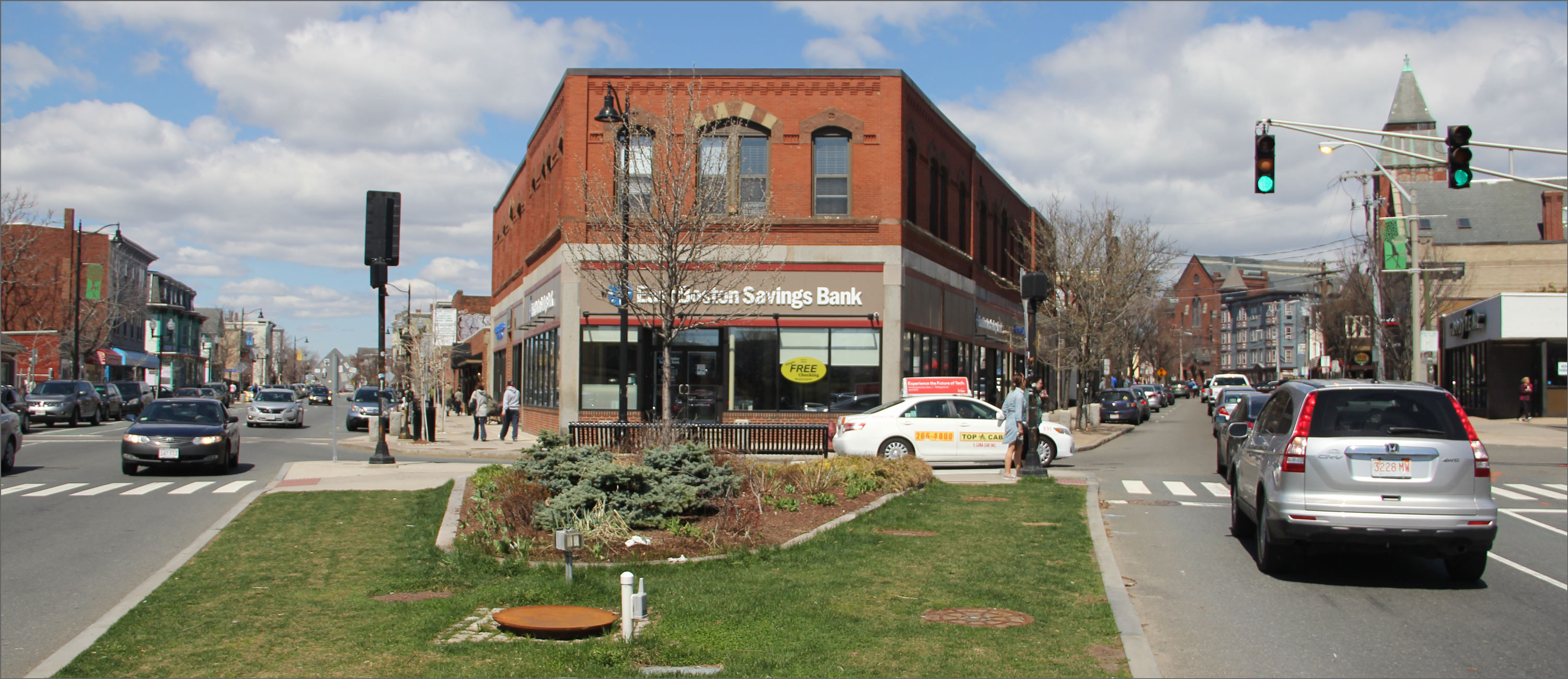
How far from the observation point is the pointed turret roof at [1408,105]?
8325cm

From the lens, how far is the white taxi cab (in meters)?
21.1

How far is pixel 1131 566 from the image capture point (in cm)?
1065

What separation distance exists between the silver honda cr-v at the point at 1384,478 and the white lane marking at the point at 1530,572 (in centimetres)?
71

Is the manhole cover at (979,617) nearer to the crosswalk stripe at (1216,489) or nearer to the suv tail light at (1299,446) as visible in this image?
the suv tail light at (1299,446)

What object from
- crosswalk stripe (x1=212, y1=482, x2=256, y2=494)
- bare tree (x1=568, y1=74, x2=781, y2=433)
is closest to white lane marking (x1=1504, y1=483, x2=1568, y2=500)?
bare tree (x1=568, y1=74, x2=781, y2=433)

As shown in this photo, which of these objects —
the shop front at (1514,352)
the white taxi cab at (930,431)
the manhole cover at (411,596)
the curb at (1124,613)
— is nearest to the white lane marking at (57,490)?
the manhole cover at (411,596)

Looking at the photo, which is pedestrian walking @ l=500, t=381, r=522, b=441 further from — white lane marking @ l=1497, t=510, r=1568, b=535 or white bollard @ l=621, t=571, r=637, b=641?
white bollard @ l=621, t=571, r=637, b=641

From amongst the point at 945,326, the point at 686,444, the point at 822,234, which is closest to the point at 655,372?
the point at 822,234

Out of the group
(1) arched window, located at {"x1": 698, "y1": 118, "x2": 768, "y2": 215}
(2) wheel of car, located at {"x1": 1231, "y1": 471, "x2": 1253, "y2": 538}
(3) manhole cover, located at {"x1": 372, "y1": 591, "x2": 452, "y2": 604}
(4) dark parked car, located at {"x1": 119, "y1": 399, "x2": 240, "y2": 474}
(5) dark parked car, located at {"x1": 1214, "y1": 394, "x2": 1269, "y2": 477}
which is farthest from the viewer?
(1) arched window, located at {"x1": 698, "y1": 118, "x2": 768, "y2": 215}

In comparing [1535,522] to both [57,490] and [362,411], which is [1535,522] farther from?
[362,411]

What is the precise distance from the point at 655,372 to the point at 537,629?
21885 mm

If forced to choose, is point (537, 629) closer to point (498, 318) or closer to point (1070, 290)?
point (1070, 290)

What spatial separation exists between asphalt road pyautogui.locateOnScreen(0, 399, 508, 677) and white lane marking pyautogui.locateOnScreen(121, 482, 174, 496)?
0.21 ft

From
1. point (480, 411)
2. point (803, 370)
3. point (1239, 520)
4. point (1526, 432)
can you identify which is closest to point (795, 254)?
point (803, 370)
